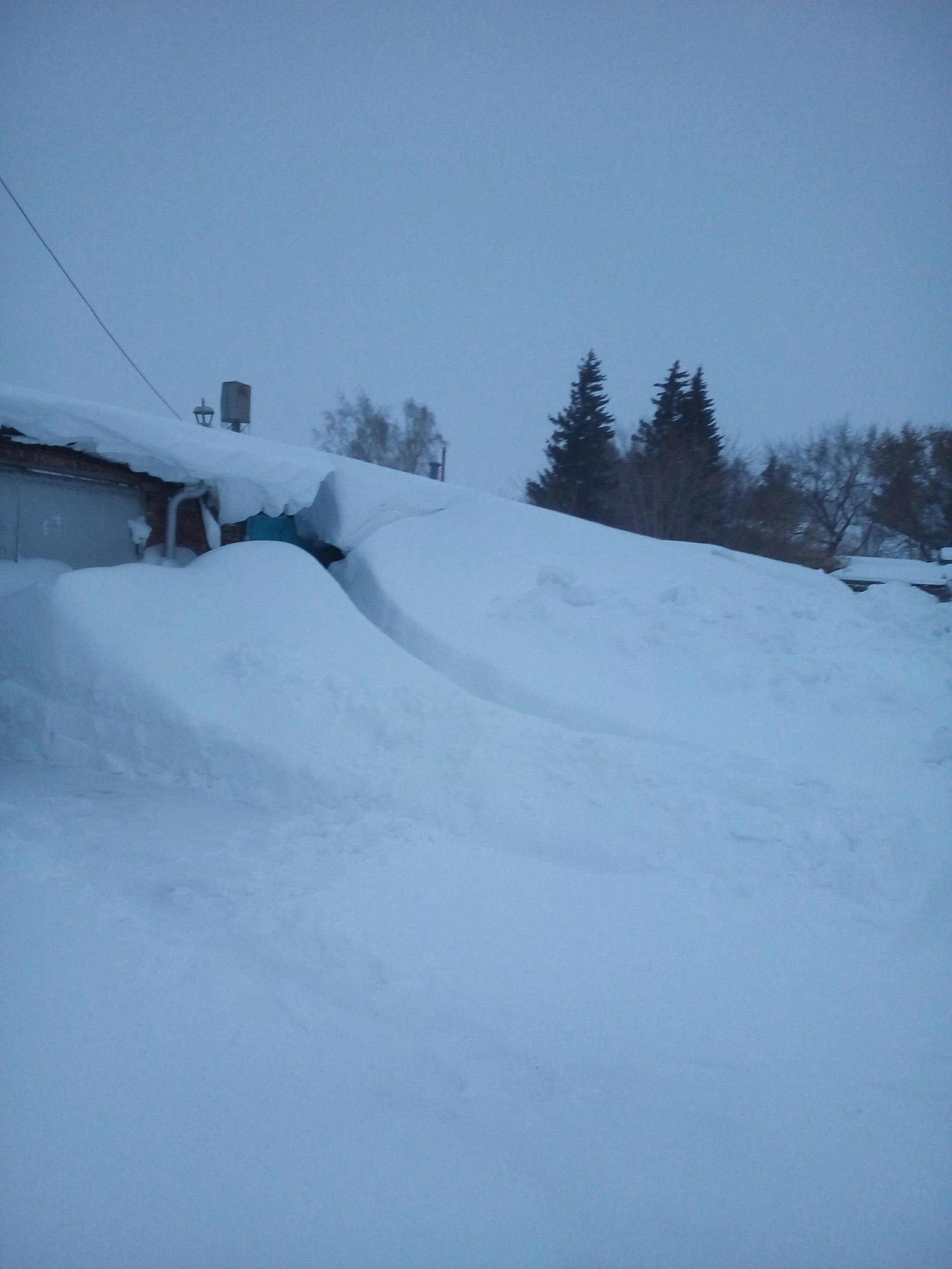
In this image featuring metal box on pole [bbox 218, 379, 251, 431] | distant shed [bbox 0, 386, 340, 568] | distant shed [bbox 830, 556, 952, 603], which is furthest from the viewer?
distant shed [bbox 830, 556, 952, 603]

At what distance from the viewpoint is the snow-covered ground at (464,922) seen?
2869mm

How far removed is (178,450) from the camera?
8.56 m

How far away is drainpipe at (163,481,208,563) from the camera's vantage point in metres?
9.07

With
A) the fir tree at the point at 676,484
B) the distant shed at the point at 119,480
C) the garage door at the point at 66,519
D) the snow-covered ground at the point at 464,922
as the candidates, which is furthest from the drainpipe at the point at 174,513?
the fir tree at the point at 676,484

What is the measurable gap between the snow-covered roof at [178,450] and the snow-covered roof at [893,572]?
46.7 feet

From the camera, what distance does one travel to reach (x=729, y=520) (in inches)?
982

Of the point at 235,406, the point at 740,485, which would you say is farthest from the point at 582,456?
the point at 235,406

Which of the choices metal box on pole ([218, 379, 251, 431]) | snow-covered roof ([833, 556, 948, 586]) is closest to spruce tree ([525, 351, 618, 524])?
snow-covered roof ([833, 556, 948, 586])

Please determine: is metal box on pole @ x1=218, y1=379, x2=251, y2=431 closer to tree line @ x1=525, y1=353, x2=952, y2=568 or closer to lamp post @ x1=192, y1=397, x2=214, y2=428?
lamp post @ x1=192, y1=397, x2=214, y2=428

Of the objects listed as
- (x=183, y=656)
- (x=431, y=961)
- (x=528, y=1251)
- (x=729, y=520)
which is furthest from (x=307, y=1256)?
(x=729, y=520)

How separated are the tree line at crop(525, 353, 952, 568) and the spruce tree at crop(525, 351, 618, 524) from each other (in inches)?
1.5

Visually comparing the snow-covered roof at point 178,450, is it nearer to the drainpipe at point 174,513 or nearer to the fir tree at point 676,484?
the drainpipe at point 174,513

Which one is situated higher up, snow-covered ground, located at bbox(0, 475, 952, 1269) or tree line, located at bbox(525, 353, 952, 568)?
tree line, located at bbox(525, 353, 952, 568)

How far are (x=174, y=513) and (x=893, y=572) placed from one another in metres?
19.0
